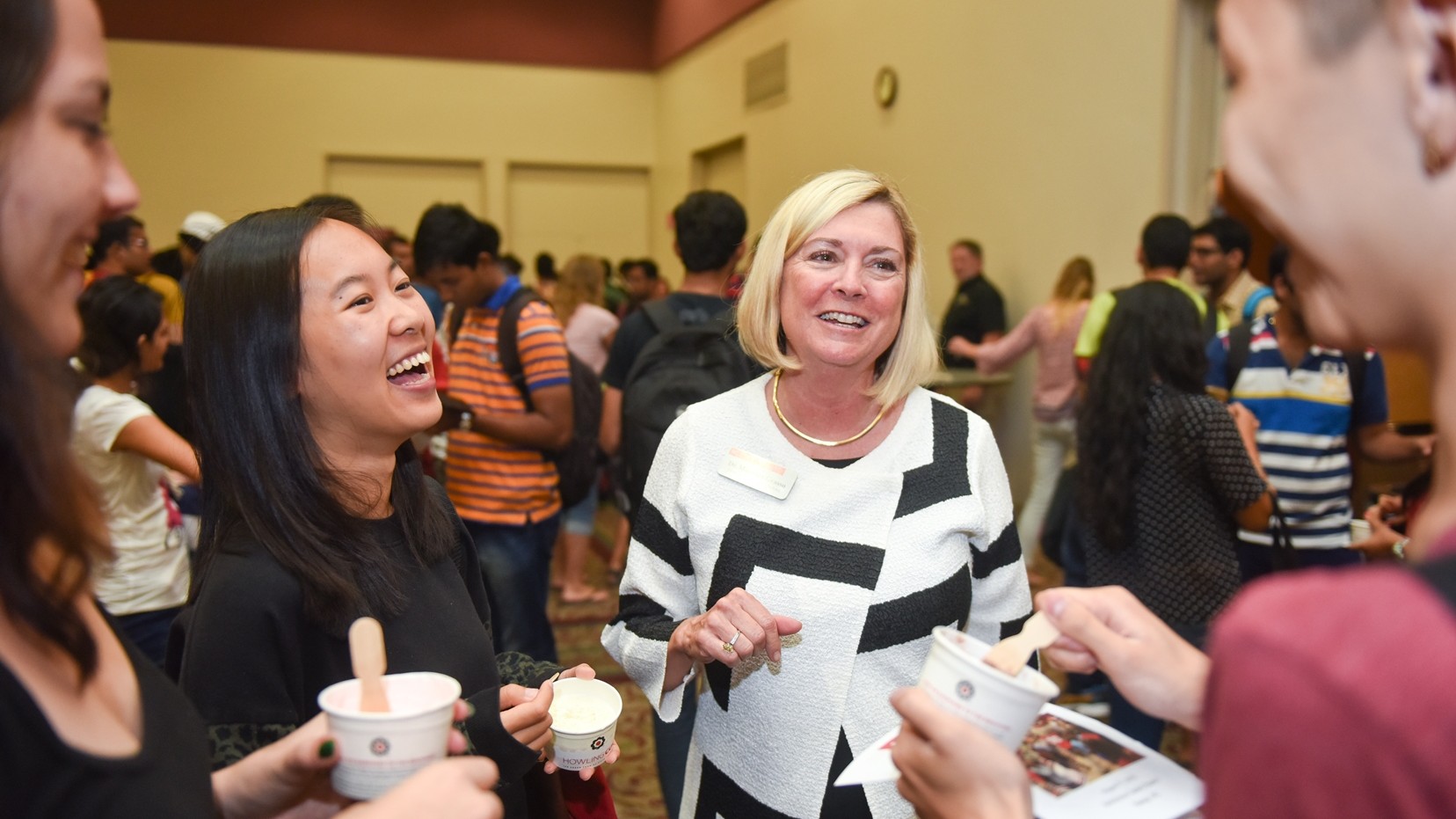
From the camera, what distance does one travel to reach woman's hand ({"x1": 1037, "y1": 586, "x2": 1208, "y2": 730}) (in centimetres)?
100

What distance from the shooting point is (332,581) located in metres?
1.21

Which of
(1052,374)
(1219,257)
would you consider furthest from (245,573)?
(1052,374)

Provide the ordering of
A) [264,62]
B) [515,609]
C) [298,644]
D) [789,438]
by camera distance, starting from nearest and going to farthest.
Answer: [298,644], [789,438], [515,609], [264,62]

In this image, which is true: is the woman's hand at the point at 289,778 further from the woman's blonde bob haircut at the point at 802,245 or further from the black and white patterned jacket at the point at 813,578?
the woman's blonde bob haircut at the point at 802,245

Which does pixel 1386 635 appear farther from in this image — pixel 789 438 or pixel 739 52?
pixel 739 52

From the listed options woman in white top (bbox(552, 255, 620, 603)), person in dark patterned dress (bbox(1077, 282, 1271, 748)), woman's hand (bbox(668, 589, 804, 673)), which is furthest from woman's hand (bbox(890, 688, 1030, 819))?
woman in white top (bbox(552, 255, 620, 603))

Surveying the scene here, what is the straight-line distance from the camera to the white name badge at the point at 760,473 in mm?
1694

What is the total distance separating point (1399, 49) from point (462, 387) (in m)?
3.04

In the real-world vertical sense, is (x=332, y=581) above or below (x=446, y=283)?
below

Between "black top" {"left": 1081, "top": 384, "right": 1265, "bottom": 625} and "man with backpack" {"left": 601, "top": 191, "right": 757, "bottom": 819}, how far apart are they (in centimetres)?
109

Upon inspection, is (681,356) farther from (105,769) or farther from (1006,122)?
(1006,122)

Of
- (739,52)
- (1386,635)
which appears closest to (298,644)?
(1386,635)

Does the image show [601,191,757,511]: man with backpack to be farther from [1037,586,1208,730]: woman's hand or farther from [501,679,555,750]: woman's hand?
[1037,586,1208,730]: woman's hand

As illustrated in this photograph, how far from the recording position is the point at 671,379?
277cm
